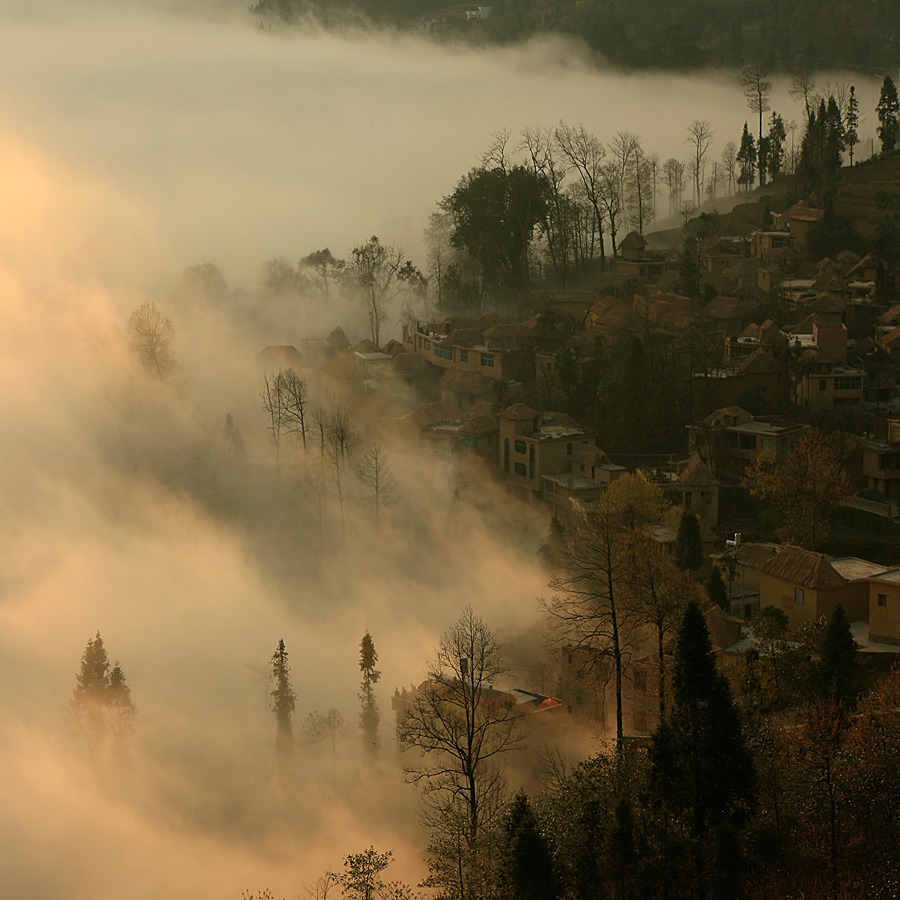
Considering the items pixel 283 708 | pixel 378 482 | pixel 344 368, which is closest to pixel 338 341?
pixel 344 368

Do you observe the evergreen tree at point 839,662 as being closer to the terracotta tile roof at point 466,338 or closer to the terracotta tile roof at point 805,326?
the terracotta tile roof at point 805,326

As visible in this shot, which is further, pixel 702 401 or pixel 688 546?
pixel 702 401

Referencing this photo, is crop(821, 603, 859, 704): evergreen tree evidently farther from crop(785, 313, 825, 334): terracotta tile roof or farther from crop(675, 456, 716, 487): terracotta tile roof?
crop(785, 313, 825, 334): terracotta tile roof

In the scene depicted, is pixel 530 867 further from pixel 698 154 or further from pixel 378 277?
pixel 698 154

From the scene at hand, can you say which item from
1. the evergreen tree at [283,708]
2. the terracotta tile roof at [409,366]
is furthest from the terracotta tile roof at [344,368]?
the evergreen tree at [283,708]

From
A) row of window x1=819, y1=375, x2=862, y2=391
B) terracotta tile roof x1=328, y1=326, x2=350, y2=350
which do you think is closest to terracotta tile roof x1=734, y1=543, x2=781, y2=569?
row of window x1=819, y1=375, x2=862, y2=391

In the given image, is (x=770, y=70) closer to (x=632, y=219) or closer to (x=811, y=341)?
(x=632, y=219)
